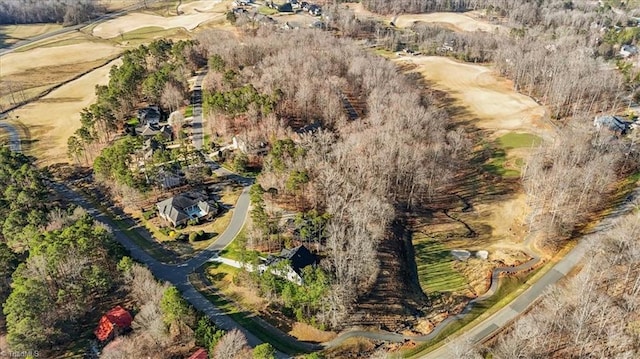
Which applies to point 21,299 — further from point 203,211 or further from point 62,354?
point 203,211

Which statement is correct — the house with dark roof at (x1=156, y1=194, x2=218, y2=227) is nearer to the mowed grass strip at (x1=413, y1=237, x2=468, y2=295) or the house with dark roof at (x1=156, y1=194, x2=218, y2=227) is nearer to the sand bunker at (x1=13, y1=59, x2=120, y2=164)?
the mowed grass strip at (x1=413, y1=237, x2=468, y2=295)

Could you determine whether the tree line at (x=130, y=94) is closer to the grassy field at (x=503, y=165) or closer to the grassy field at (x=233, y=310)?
the grassy field at (x=233, y=310)

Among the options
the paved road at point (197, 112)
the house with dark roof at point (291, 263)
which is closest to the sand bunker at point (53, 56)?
the paved road at point (197, 112)

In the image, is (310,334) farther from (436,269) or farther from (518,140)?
(518,140)

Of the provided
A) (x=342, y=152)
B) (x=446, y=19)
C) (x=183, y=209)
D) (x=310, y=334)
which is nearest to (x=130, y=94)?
(x=183, y=209)

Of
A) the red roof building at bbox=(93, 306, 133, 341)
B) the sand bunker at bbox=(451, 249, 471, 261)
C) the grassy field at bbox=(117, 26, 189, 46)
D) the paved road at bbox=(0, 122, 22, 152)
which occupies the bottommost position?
the sand bunker at bbox=(451, 249, 471, 261)

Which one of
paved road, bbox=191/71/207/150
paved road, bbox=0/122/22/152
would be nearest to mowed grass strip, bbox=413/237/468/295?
paved road, bbox=191/71/207/150

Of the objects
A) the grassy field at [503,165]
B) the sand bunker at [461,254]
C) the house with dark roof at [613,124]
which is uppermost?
the house with dark roof at [613,124]
